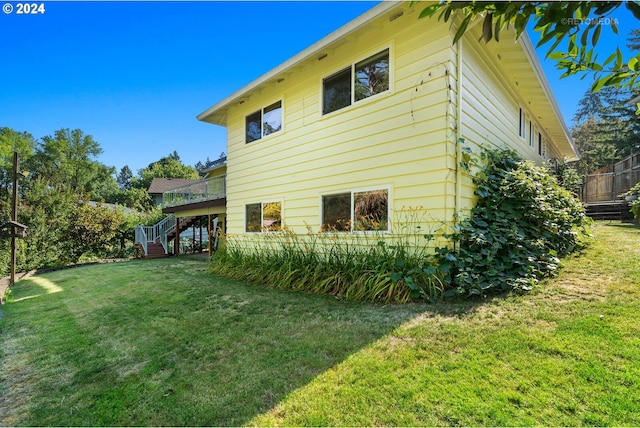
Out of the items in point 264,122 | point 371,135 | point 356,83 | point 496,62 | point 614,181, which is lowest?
point 371,135

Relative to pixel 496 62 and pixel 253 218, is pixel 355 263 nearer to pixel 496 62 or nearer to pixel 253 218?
pixel 253 218

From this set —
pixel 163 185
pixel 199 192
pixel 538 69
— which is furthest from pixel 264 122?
pixel 163 185

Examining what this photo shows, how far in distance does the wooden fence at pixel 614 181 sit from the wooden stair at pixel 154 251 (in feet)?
76.1

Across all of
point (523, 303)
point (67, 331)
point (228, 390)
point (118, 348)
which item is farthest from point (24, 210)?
point (523, 303)

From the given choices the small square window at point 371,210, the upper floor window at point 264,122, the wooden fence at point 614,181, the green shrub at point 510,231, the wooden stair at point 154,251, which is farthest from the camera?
the wooden stair at point 154,251

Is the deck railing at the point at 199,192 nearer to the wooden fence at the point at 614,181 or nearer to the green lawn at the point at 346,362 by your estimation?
the green lawn at the point at 346,362

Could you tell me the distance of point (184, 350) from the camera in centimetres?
329

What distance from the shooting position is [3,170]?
22.5m

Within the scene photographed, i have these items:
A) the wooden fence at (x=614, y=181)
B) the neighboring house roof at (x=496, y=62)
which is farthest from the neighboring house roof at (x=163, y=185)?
the wooden fence at (x=614, y=181)

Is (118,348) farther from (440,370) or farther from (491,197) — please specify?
(491,197)

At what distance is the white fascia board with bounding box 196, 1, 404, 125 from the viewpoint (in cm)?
499

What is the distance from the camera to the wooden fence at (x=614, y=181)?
1428 cm

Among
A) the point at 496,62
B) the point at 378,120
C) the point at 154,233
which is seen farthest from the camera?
the point at 154,233

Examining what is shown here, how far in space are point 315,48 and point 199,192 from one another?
10927 millimetres
